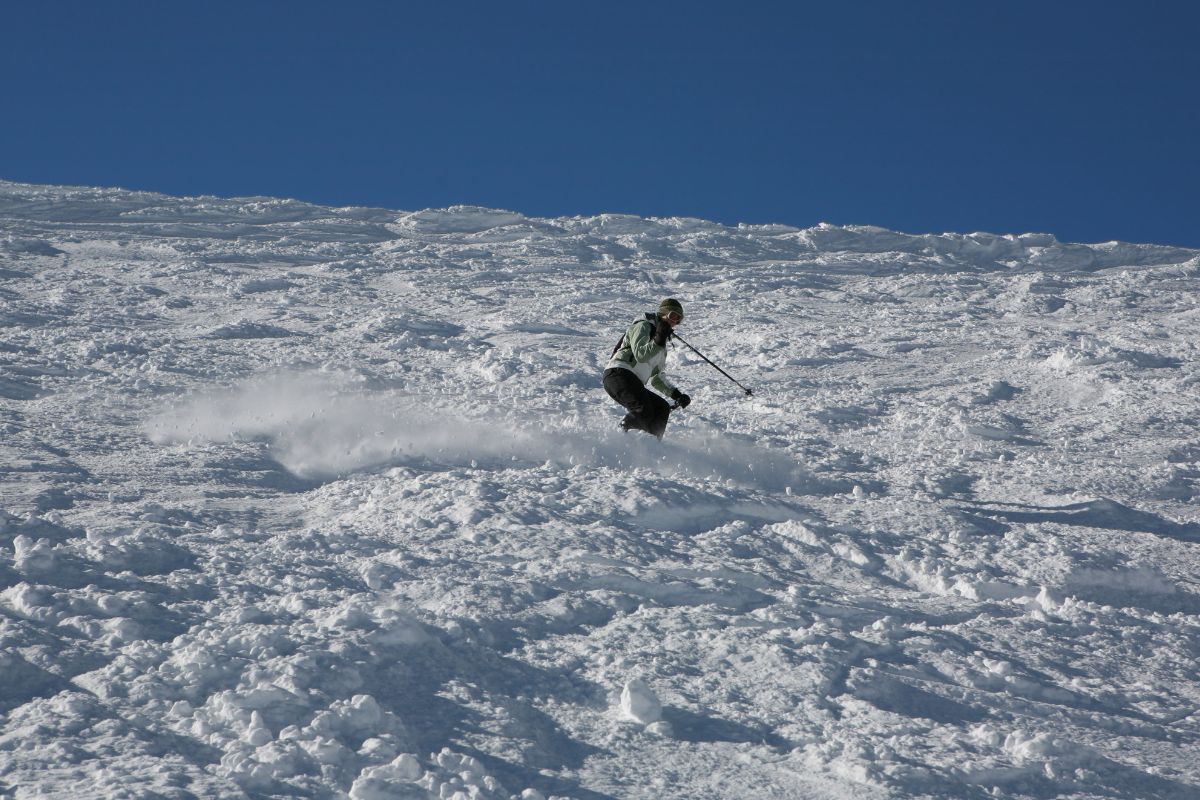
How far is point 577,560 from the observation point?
821 centimetres

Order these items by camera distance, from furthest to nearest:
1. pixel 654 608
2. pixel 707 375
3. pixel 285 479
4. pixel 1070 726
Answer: pixel 707 375 < pixel 285 479 < pixel 654 608 < pixel 1070 726

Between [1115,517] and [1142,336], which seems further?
[1142,336]

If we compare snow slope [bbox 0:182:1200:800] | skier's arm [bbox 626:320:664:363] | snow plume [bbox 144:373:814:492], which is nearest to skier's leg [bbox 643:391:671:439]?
skier's arm [bbox 626:320:664:363]

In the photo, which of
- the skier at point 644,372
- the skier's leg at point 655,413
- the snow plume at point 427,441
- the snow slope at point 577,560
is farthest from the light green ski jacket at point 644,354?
the snow plume at point 427,441

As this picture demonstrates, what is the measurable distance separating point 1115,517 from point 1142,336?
9957 mm

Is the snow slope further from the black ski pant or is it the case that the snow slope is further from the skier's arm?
the skier's arm

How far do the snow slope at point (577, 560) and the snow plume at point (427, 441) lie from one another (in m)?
0.07

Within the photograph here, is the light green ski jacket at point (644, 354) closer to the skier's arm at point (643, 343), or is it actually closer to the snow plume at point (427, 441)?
the skier's arm at point (643, 343)

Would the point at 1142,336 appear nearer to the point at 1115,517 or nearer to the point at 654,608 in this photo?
the point at 1115,517

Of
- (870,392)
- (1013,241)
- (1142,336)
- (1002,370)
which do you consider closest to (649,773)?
(870,392)

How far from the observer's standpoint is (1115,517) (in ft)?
35.3

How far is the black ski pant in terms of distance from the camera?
Answer: 9031mm

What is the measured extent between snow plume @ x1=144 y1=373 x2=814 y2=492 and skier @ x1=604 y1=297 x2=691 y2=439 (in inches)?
87.4

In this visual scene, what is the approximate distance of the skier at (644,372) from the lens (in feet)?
29.0
